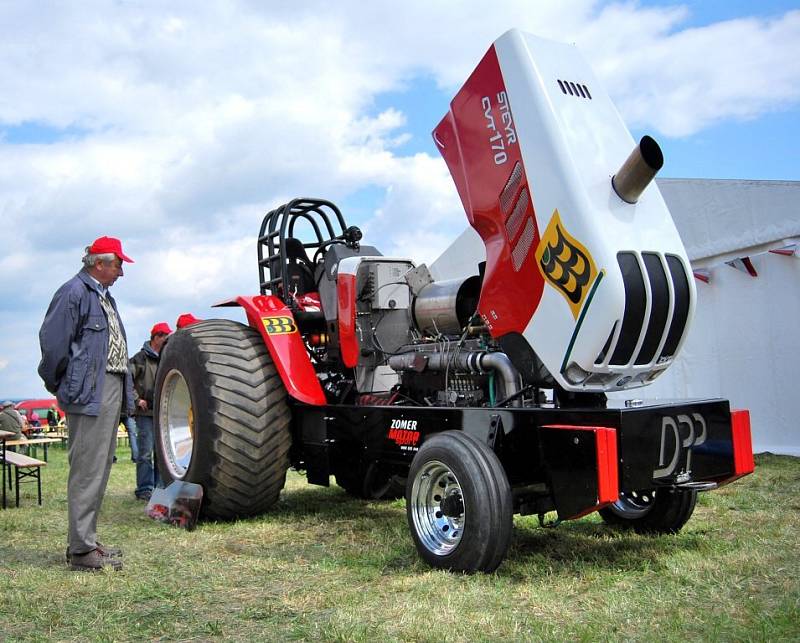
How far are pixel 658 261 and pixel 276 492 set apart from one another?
10.4 ft

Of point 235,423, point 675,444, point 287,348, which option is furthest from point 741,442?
point 235,423

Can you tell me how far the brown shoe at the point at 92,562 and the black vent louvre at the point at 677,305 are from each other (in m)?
3.20

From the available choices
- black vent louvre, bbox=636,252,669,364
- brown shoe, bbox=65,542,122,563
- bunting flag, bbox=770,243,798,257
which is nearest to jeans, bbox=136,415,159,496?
brown shoe, bbox=65,542,122,563

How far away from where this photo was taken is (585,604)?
135 inches

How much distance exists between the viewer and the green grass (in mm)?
3164

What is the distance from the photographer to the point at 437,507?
4.29 m

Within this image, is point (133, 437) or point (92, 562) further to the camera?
point (133, 437)

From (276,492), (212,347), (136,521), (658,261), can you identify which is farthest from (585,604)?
(136,521)

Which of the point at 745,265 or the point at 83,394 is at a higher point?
the point at 745,265

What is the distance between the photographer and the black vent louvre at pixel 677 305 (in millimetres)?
4230

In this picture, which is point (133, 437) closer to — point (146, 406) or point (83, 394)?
point (146, 406)


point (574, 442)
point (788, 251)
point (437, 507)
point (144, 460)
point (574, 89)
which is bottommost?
point (437, 507)

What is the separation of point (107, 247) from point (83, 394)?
2.88 ft

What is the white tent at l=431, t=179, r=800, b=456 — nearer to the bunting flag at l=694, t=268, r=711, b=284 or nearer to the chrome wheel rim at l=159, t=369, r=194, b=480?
the bunting flag at l=694, t=268, r=711, b=284
